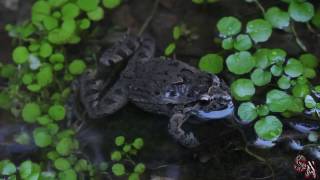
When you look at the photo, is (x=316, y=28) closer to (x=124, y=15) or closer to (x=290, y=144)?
(x=290, y=144)

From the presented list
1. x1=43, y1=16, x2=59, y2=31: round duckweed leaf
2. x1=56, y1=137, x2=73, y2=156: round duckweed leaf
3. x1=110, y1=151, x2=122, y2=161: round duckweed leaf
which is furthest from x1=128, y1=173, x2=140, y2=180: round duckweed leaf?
x1=43, y1=16, x2=59, y2=31: round duckweed leaf

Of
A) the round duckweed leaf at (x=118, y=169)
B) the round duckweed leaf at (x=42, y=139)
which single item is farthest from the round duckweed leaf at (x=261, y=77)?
the round duckweed leaf at (x=42, y=139)

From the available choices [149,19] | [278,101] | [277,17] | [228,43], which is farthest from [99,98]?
[277,17]

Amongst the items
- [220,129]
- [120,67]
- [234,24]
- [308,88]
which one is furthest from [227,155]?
[120,67]

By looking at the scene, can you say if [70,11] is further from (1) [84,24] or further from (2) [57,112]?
(2) [57,112]

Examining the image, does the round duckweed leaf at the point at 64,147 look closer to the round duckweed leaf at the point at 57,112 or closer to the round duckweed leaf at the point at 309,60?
the round duckweed leaf at the point at 57,112

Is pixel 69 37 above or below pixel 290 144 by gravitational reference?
above

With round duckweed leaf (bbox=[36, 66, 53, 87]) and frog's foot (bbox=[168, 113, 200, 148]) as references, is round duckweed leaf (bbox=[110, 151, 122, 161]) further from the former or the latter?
round duckweed leaf (bbox=[36, 66, 53, 87])
